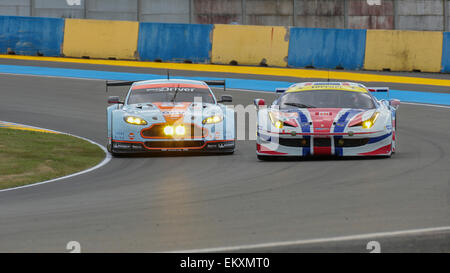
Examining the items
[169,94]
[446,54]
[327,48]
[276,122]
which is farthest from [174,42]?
[276,122]

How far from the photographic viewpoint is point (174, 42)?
29719mm

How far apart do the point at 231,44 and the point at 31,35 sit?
7483 mm

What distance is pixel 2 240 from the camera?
26.9 feet

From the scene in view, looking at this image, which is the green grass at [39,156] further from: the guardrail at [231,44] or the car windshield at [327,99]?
the guardrail at [231,44]

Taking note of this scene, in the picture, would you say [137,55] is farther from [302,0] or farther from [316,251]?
[316,251]

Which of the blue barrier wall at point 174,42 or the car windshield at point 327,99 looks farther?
the blue barrier wall at point 174,42

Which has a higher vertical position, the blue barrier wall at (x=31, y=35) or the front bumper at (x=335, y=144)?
the blue barrier wall at (x=31, y=35)

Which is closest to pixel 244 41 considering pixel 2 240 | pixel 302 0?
pixel 302 0

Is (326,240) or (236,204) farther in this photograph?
(236,204)

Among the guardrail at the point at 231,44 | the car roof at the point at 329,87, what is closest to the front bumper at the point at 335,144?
the car roof at the point at 329,87

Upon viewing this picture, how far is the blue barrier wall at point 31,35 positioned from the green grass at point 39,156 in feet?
46.7

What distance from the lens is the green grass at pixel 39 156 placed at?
12.7 m

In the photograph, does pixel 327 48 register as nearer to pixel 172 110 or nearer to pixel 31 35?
pixel 31 35
